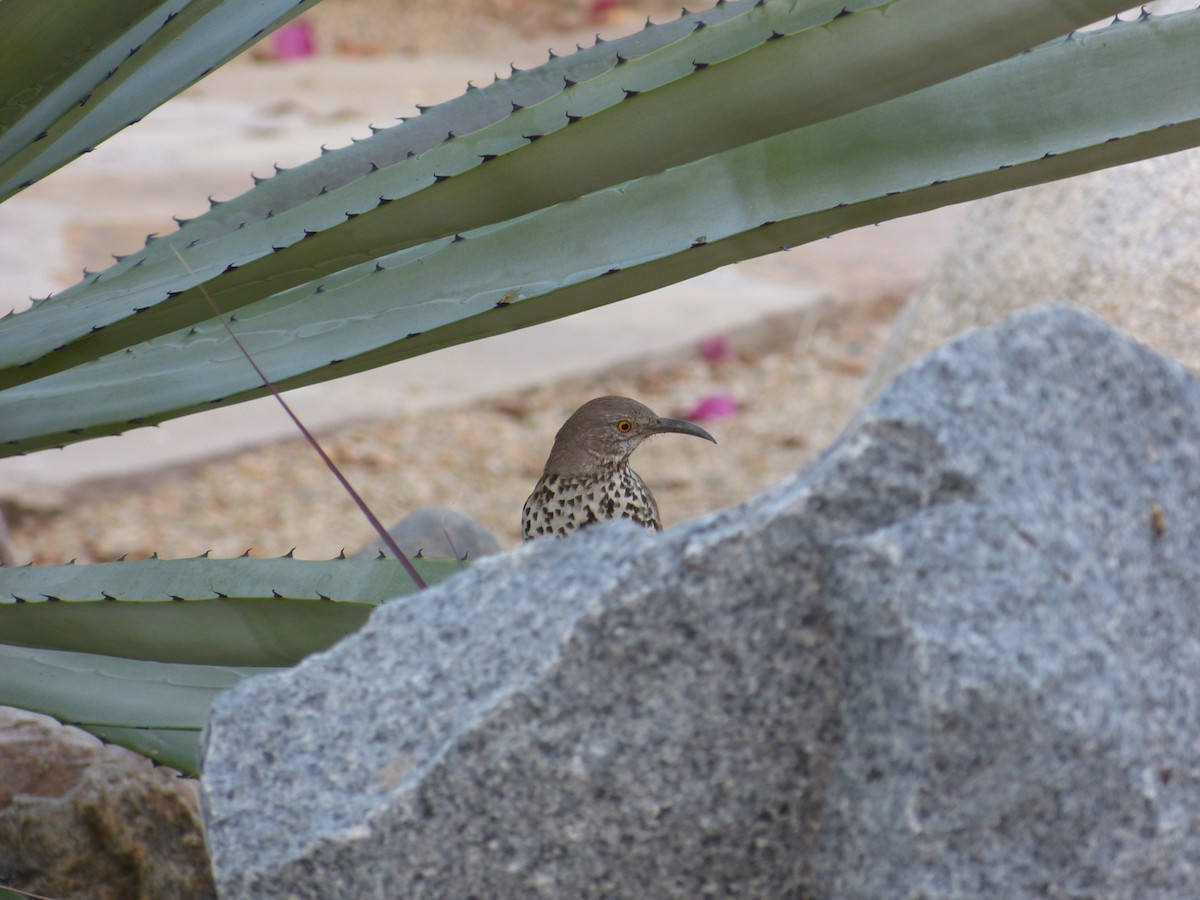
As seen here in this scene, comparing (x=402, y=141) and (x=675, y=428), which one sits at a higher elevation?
(x=402, y=141)

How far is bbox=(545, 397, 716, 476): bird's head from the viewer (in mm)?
3113

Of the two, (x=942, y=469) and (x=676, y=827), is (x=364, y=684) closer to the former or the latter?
(x=676, y=827)

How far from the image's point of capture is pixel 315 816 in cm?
142

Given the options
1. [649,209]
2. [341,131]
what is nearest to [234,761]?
[649,209]

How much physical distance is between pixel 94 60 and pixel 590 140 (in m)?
0.81

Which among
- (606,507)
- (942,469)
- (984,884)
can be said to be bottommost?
(606,507)

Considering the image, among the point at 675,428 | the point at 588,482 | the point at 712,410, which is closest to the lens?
the point at 588,482

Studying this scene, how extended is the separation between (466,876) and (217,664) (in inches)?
29.9

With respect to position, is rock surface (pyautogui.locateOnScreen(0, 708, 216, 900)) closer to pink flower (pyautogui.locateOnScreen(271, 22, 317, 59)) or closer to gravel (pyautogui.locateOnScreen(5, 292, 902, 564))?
gravel (pyautogui.locateOnScreen(5, 292, 902, 564))

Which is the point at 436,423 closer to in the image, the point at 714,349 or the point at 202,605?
the point at 714,349

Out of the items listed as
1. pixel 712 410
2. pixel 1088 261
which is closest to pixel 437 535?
pixel 1088 261

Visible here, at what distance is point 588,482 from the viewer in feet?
10.2

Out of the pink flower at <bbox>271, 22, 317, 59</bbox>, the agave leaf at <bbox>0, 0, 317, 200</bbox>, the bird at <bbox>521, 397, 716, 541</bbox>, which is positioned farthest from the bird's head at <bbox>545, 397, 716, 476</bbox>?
the pink flower at <bbox>271, 22, 317, 59</bbox>

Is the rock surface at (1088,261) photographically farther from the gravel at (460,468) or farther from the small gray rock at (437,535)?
the small gray rock at (437,535)
